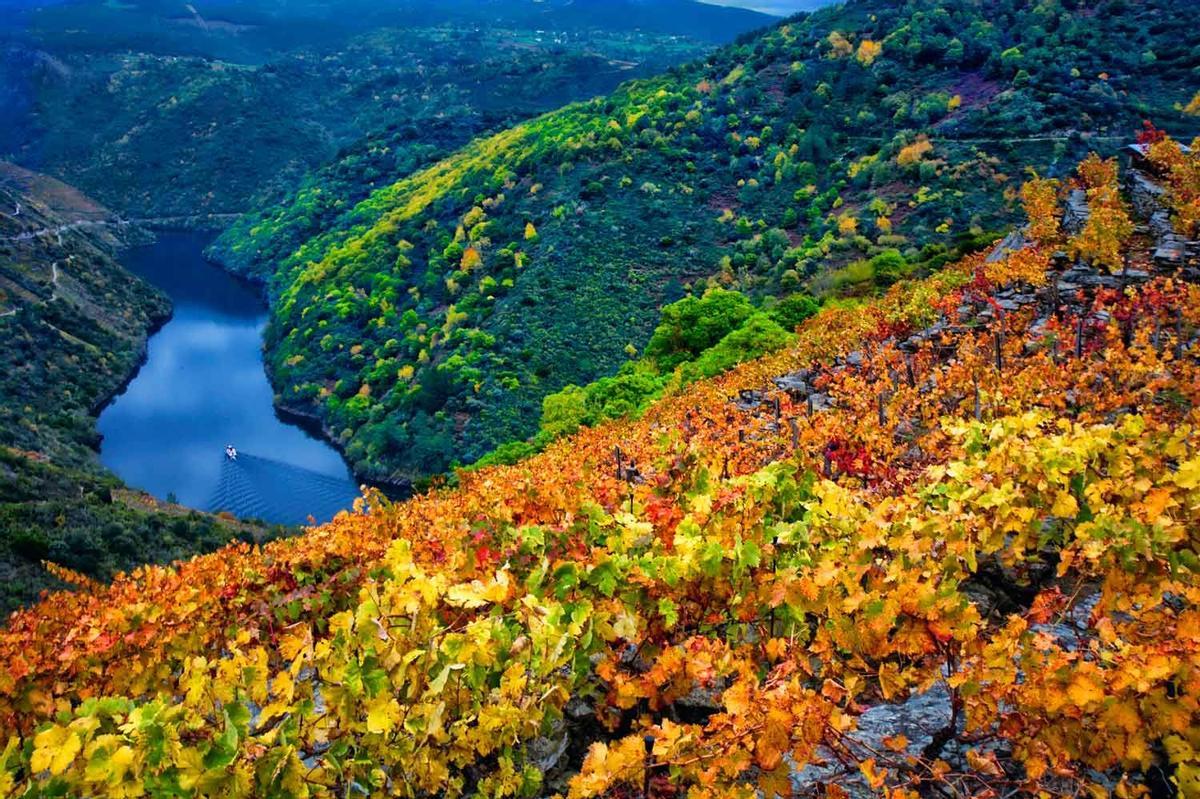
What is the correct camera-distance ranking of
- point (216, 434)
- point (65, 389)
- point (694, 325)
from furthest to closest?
point (216, 434) < point (65, 389) < point (694, 325)

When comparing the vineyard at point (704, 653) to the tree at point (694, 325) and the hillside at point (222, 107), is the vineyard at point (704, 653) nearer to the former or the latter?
the tree at point (694, 325)

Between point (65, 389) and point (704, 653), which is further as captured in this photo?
point (65, 389)

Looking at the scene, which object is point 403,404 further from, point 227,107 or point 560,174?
point 227,107

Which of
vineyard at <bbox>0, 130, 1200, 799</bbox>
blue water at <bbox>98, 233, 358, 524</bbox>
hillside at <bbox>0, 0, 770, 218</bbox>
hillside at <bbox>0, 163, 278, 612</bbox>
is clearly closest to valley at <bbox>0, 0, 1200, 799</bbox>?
vineyard at <bbox>0, 130, 1200, 799</bbox>

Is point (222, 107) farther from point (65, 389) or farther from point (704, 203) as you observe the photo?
point (704, 203)

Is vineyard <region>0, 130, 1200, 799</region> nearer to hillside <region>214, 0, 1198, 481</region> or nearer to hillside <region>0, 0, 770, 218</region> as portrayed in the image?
hillside <region>214, 0, 1198, 481</region>

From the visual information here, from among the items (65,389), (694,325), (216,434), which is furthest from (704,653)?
(65,389)

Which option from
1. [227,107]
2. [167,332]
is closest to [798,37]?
[167,332]

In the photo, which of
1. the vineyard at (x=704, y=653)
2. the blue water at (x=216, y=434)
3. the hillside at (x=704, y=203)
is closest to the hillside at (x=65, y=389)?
the blue water at (x=216, y=434)

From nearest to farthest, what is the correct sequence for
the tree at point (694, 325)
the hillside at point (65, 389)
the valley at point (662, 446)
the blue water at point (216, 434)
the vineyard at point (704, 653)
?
the vineyard at point (704, 653), the valley at point (662, 446), the hillside at point (65, 389), the tree at point (694, 325), the blue water at point (216, 434)
